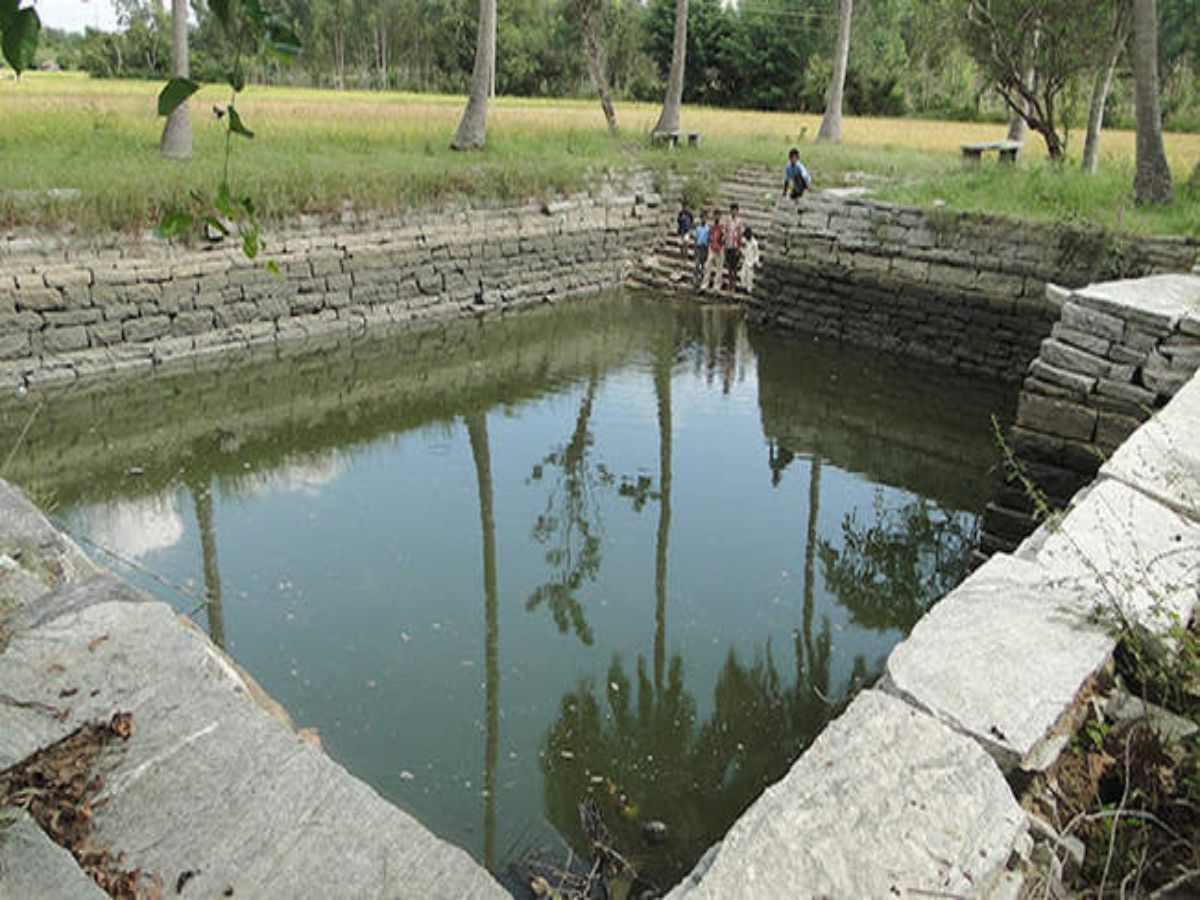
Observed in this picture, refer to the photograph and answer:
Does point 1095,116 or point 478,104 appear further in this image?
point 478,104

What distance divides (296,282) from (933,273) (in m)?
8.21

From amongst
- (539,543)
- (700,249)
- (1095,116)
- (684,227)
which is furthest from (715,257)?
(539,543)

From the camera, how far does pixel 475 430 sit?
10203mm

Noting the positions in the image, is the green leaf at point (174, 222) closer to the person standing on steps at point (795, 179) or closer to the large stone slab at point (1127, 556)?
the large stone slab at point (1127, 556)

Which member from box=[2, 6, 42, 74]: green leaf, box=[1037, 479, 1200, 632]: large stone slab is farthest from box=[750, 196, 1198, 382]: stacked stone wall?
box=[2, 6, 42, 74]: green leaf

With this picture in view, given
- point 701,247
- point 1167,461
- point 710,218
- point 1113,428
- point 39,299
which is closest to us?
point 1167,461

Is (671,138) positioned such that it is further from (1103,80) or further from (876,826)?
(876,826)

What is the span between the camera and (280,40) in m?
1.61

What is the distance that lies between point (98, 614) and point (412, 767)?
2.34m

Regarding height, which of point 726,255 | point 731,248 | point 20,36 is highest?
point 20,36

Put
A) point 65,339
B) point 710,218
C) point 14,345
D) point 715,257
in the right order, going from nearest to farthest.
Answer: point 14,345
point 65,339
point 715,257
point 710,218

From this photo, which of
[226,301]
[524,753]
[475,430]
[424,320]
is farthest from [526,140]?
[524,753]

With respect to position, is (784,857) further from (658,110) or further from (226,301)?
(658,110)

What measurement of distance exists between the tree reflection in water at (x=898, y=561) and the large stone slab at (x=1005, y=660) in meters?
3.34
